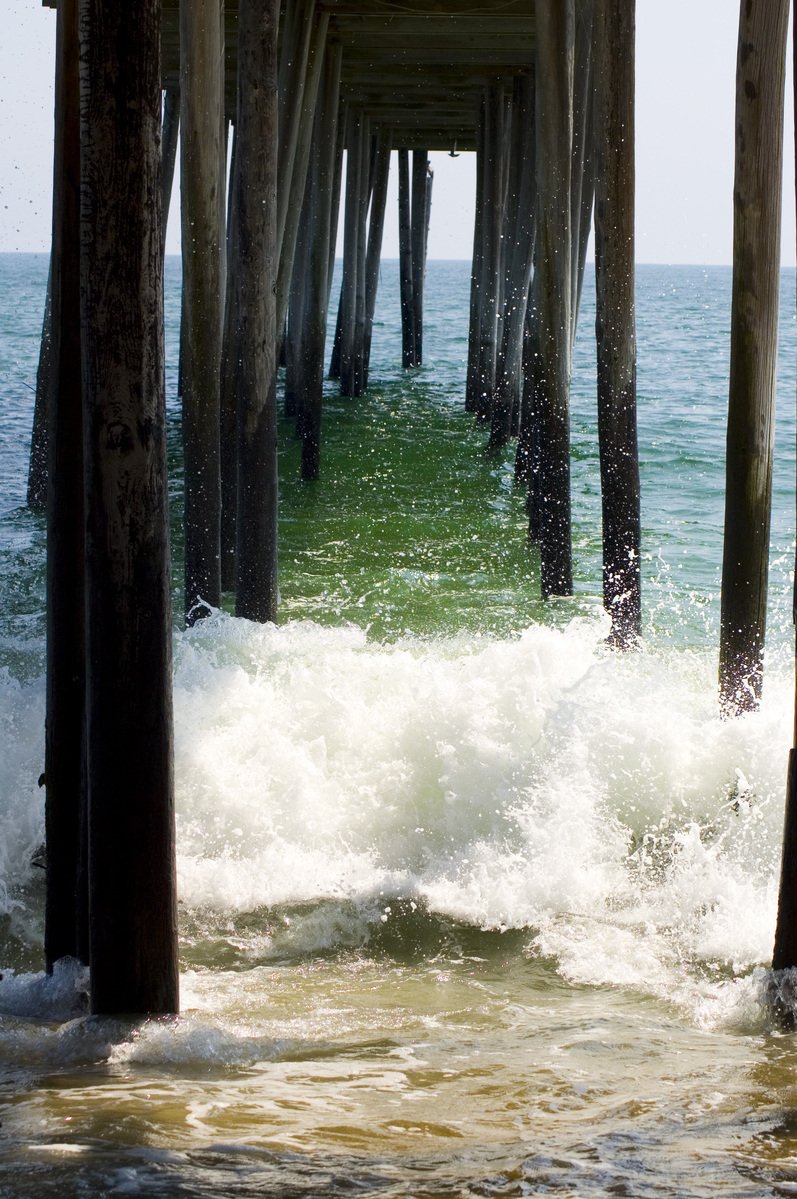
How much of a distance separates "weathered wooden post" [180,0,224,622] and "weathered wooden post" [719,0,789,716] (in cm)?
246

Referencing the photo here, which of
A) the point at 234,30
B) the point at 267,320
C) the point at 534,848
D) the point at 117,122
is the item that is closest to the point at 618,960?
the point at 534,848

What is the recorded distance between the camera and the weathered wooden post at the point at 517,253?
40.0 ft

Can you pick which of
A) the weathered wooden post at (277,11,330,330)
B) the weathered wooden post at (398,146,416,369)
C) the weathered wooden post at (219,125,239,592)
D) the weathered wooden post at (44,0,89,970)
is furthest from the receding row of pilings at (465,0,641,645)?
the weathered wooden post at (398,146,416,369)

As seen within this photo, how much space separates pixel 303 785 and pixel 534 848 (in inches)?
37.7

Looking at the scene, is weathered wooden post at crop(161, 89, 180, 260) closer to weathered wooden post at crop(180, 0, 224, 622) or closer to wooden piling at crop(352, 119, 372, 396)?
wooden piling at crop(352, 119, 372, 396)

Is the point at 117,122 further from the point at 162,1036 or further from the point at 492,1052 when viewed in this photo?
the point at 492,1052

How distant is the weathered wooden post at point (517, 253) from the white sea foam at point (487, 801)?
6.82m

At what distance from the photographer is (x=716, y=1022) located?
126 inches

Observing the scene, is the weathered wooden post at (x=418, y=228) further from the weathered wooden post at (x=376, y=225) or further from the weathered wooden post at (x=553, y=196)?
the weathered wooden post at (x=553, y=196)

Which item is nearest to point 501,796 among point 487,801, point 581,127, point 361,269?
point 487,801

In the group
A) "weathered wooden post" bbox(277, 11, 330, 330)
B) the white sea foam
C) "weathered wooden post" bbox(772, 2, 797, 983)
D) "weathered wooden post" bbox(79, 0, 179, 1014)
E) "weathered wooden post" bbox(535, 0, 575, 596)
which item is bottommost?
the white sea foam

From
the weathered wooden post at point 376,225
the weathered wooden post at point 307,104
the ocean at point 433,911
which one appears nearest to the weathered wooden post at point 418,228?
the weathered wooden post at point 376,225

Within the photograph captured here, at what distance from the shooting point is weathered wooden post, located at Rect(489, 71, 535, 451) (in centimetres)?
1219

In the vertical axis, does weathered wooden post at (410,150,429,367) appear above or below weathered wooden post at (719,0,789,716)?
above
